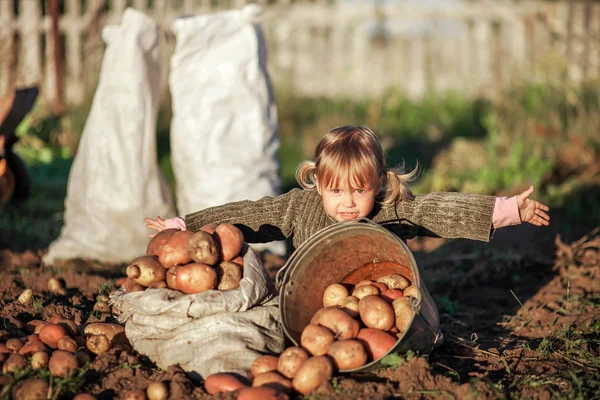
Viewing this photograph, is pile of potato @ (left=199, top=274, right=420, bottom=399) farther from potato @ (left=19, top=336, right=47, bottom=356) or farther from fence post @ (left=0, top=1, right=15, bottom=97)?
fence post @ (left=0, top=1, right=15, bottom=97)

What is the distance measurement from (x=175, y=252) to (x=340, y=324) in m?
0.72

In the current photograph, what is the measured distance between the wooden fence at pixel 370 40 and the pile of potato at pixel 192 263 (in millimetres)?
6745

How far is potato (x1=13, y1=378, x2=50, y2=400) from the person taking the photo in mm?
2248

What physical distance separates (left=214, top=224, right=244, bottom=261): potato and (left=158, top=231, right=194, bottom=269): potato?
0.40ft

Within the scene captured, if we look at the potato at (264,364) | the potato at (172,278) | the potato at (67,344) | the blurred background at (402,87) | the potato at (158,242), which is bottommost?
the blurred background at (402,87)

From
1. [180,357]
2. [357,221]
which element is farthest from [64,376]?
[357,221]

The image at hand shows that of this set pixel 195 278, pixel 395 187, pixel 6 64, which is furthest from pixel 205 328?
pixel 6 64

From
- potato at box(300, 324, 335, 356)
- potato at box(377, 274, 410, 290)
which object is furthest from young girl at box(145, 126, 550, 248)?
potato at box(300, 324, 335, 356)

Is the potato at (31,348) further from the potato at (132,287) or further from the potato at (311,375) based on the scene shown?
the potato at (311,375)

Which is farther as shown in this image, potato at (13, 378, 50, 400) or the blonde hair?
the blonde hair

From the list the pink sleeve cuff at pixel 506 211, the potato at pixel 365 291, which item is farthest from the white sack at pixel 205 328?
the pink sleeve cuff at pixel 506 211

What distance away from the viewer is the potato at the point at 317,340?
2479mm

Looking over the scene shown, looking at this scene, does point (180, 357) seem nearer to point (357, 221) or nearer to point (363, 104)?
point (357, 221)

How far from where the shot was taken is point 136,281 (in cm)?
269
